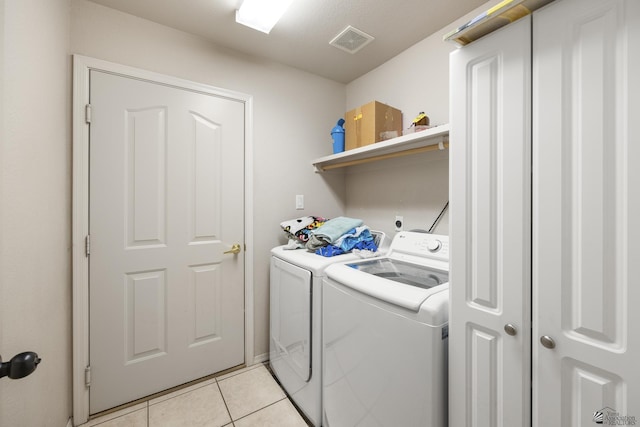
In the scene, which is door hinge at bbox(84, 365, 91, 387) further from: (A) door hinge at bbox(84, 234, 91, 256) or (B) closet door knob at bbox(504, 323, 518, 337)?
(B) closet door knob at bbox(504, 323, 518, 337)

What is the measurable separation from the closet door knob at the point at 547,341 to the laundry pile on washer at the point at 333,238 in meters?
1.01

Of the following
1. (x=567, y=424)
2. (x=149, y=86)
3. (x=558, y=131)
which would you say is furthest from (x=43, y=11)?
(x=567, y=424)

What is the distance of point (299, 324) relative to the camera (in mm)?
1578

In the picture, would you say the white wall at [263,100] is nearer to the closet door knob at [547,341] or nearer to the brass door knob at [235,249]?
the brass door knob at [235,249]

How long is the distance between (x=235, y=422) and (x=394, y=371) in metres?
1.13

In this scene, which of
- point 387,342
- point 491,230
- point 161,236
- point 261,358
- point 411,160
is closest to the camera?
point 491,230

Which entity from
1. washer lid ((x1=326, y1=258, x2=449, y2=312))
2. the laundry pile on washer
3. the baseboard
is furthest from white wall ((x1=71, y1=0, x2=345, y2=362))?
washer lid ((x1=326, y1=258, x2=449, y2=312))

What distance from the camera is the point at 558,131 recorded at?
69 centimetres

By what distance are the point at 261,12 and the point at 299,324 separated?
188 cm

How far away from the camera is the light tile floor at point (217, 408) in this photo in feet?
4.96

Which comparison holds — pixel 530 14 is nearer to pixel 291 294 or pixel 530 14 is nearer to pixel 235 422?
pixel 291 294

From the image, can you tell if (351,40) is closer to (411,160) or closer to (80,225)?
(411,160)

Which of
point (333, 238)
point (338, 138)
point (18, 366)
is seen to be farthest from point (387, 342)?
point (338, 138)

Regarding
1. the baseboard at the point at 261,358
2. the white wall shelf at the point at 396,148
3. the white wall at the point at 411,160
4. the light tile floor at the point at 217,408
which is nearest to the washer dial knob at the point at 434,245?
the white wall at the point at 411,160
